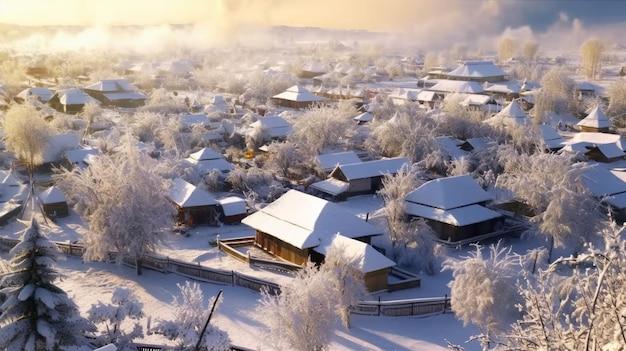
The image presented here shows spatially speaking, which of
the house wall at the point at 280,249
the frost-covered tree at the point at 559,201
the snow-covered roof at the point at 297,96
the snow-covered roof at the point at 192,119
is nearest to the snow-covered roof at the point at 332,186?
the house wall at the point at 280,249

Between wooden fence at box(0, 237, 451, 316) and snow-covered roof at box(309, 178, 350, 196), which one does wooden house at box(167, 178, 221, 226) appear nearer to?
wooden fence at box(0, 237, 451, 316)

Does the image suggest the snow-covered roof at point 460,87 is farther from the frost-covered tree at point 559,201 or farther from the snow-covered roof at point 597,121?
the frost-covered tree at point 559,201

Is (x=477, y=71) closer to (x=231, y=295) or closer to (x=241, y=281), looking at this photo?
(x=241, y=281)

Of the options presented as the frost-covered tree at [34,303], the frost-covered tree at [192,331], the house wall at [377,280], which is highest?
the frost-covered tree at [34,303]

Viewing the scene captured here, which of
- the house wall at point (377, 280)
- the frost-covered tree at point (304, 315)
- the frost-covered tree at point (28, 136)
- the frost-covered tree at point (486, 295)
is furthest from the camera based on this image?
the frost-covered tree at point (28, 136)

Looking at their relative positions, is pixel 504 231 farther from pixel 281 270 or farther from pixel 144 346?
pixel 144 346

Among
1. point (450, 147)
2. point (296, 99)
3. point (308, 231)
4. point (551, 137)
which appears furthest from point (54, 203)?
point (296, 99)

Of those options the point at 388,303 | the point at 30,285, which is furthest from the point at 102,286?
the point at 388,303
